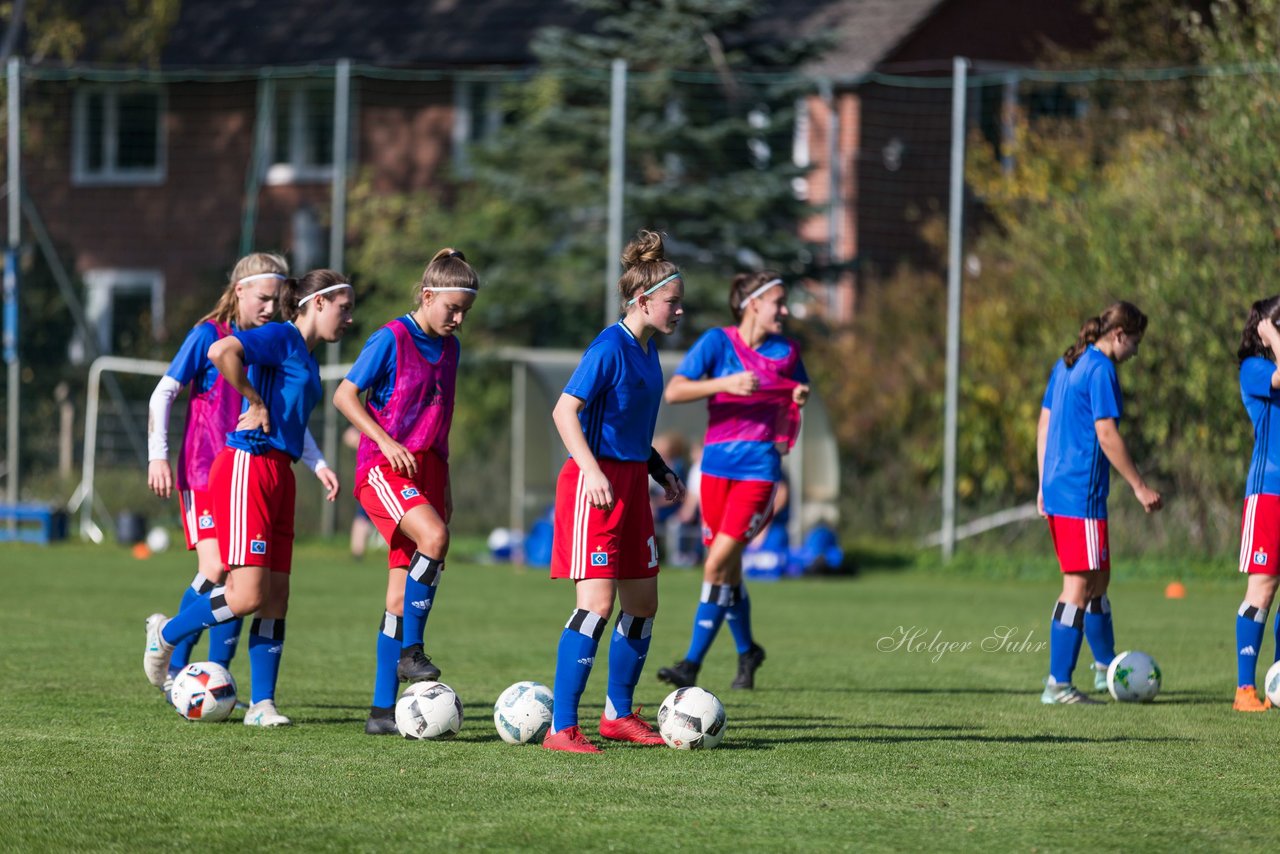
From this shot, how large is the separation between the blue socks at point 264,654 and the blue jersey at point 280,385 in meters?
0.71

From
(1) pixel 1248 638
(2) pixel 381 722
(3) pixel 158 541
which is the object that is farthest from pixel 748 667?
(3) pixel 158 541

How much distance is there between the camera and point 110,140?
2734 centimetres

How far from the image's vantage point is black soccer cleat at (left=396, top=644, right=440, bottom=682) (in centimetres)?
798

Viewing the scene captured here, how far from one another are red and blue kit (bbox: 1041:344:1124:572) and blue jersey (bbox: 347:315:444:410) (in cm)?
307

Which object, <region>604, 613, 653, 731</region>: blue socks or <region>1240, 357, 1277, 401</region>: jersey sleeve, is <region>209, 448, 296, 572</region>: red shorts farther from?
<region>1240, 357, 1277, 401</region>: jersey sleeve

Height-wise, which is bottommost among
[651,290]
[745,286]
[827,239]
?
[651,290]

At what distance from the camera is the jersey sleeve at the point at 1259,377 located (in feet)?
28.0

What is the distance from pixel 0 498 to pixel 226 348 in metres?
13.9

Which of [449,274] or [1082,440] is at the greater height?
[449,274]

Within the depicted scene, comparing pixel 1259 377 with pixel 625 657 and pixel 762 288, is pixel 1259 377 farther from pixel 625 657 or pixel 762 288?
pixel 625 657

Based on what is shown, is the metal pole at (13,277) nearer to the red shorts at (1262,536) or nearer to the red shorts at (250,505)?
the red shorts at (250,505)

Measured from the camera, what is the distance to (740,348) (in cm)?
943

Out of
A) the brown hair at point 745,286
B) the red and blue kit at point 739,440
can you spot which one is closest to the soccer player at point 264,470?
the red and blue kit at point 739,440

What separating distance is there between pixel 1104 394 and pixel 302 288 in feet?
12.2
